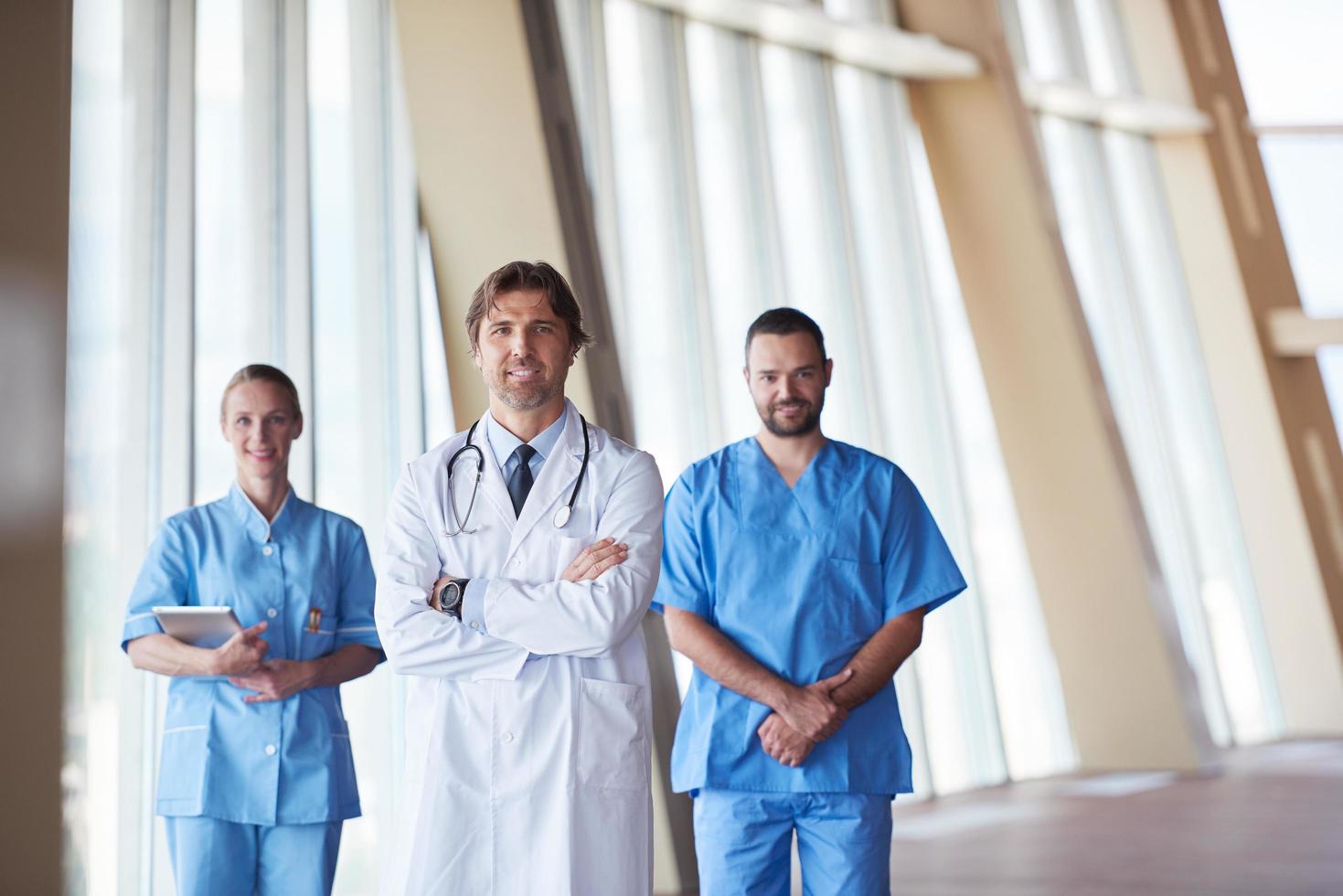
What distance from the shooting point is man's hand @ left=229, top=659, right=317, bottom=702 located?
6.65ft

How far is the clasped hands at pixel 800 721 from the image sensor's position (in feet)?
6.03

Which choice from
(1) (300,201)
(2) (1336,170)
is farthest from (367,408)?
(2) (1336,170)

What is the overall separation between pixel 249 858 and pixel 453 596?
0.83 metres

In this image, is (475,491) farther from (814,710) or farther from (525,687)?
(814,710)

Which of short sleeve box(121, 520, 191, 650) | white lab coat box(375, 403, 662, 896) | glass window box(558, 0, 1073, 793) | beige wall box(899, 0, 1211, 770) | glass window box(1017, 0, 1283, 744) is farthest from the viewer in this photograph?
glass window box(1017, 0, 1283, 744)

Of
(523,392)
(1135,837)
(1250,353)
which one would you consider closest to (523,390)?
(523,392)

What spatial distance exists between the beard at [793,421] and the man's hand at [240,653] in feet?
3.23

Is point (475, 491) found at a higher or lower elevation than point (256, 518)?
lower

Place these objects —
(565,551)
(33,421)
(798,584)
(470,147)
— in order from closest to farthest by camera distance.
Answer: (565,551) < (798,584) < (33,421) < (470,147)

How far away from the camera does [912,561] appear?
2.01 meters

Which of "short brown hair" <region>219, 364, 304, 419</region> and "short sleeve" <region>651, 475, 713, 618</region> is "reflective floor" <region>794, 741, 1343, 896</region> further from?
"short brown hair" <region>219, 364, 304, 419</region>

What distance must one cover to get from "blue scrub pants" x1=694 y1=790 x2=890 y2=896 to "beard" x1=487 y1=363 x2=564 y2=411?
76 centimetres

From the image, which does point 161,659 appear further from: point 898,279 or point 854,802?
point 898,279

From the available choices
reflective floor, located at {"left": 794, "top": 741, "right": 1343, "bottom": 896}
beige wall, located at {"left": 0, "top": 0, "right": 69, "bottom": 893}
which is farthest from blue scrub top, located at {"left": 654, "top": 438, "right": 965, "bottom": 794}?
beige wall, located at {"left": 0, "top": 0, "right": 69, "bottom": 893}
